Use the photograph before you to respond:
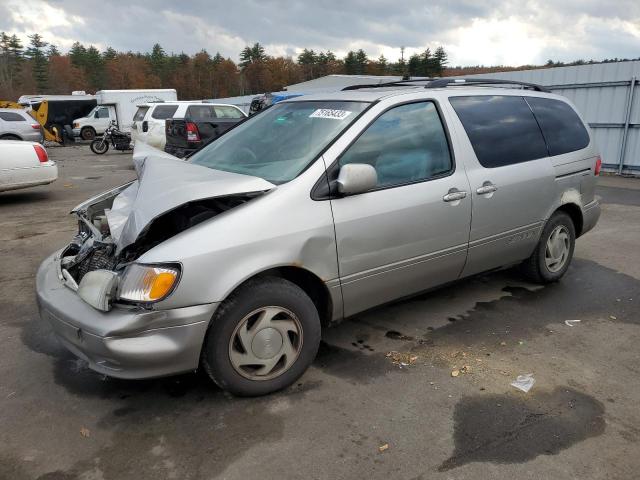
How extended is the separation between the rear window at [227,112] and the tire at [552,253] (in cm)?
1218

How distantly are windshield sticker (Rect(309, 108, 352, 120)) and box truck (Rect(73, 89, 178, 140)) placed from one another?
89.0 feet

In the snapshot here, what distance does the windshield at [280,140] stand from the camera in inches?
123

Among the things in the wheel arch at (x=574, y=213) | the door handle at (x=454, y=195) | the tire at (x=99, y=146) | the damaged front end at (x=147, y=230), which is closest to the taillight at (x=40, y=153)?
the damaged front end at (x=147, y=230)

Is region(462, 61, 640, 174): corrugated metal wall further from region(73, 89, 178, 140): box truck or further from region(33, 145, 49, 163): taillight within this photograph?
region(73, 89, 178, 140): box truck

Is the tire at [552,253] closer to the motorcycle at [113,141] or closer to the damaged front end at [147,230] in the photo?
the damaged front end at [147,230]

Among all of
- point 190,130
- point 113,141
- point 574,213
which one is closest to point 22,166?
point 190,130

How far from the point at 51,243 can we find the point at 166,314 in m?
4.55

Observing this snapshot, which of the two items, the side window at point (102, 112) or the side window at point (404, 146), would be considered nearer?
the side window at point (404, 146)

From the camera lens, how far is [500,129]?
3.92 metres

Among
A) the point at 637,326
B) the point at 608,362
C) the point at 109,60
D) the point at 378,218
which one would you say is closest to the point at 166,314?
the point at 378,218

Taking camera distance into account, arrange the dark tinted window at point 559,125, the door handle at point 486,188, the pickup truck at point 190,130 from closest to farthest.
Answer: the door handle at point 486,188
the dark tinted window at point 559,125
the pickup truck at point 190,130

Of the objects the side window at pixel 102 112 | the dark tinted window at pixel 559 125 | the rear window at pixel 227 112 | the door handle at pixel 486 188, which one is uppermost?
the dark tinted window at pixel 559 125

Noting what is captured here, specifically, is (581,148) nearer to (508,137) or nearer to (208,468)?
(508,137)

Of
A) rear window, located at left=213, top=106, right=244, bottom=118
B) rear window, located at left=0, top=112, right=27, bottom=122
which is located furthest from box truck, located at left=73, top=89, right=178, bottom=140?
rear window, located at left=213, top=106, right=244, bottom=118
